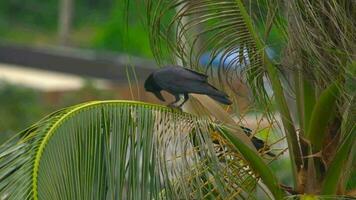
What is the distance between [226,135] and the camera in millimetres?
4957

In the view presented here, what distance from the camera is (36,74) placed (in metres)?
29.0

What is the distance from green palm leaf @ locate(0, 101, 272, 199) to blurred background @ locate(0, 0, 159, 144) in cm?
41

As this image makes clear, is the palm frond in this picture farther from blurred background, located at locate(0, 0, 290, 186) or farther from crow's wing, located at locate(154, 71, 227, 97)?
crow's wing, located at locate(154, 71, 227, 97)

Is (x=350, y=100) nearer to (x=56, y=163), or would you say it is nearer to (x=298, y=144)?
(x=298, y=144)

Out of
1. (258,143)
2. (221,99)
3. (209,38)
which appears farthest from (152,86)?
(209,38)

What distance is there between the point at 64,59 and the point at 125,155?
78.3 ft

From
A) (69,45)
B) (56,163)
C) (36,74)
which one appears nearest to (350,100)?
(56,163)

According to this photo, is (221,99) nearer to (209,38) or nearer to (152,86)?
(152,86)

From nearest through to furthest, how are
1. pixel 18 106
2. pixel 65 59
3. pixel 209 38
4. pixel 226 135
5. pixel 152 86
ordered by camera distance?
1. pixel 226 135
2. pixel 152 86
3. pixel 209 38
4. pixel 18 106
5. pixel 65 59

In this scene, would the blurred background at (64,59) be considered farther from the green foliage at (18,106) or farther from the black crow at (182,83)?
A: the black crow at (182,83)

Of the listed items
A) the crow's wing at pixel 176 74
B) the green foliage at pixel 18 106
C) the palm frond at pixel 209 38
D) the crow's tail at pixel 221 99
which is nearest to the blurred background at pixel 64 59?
the green foliage at pixel 18 106

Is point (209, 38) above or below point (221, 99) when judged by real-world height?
above

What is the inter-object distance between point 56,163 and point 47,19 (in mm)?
41672

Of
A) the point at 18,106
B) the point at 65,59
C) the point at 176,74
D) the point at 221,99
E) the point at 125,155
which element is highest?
the point at 65,59
